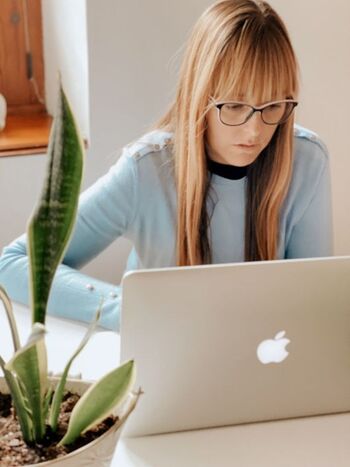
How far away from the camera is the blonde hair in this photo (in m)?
1.49

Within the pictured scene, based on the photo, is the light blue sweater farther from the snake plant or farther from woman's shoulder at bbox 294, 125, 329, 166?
the snake plant

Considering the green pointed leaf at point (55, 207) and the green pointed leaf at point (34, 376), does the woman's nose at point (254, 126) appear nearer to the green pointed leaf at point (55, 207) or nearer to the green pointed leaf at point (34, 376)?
the green pointed leaf at point (55, 207)

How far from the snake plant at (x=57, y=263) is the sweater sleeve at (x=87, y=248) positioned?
1.80 feet

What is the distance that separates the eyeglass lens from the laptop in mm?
442

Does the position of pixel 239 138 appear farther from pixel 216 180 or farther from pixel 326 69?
pixel 326 69

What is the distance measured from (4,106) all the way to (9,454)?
5.06 ft

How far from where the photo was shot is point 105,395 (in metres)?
0.93

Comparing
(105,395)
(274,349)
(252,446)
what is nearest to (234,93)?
(274,349)

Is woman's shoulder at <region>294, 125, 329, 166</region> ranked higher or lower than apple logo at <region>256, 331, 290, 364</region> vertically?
higher

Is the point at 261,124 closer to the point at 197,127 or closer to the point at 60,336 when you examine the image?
the point at 197,127

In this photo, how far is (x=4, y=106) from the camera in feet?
7.70

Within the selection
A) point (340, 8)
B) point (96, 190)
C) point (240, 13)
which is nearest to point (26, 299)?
point (96, 190)

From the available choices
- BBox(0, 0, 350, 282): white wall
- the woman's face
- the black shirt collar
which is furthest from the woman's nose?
BBox(0, 0, 350, 282): white wall

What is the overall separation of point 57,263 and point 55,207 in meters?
0.06
